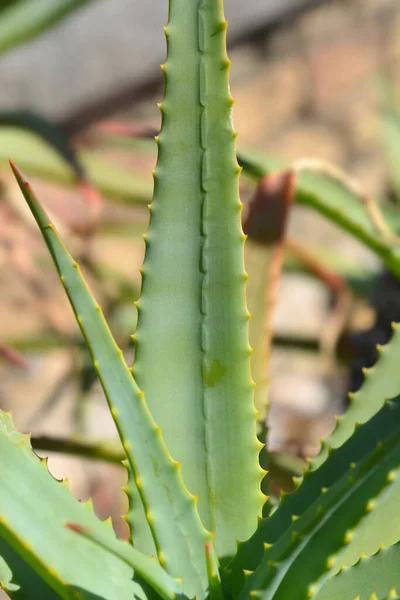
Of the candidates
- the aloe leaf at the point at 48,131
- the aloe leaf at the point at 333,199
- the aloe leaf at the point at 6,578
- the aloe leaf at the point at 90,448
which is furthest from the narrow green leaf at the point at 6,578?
the aloe leaf at the point at 48,131

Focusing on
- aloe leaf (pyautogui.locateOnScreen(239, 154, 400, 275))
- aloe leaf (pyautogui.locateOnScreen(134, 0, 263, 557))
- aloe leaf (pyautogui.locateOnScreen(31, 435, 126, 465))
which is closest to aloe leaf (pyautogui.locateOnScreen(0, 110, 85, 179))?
aloe leaf (pyautogui.locateOnScreen(239, 154, 400, 275))

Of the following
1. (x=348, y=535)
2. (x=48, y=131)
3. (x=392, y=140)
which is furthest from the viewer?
(x=392, y=140)

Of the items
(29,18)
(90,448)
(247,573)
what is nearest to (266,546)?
(247,573)

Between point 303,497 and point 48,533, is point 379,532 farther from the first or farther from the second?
point 48,533

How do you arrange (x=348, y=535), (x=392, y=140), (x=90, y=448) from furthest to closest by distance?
(x=392, y=140), (x=90, y=448), (x=348, y=535)

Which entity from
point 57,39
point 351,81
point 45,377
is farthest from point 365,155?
point 45,377

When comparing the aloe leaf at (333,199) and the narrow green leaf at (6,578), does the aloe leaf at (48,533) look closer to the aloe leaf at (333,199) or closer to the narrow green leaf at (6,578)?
the narrow green leaf at (6,578)
